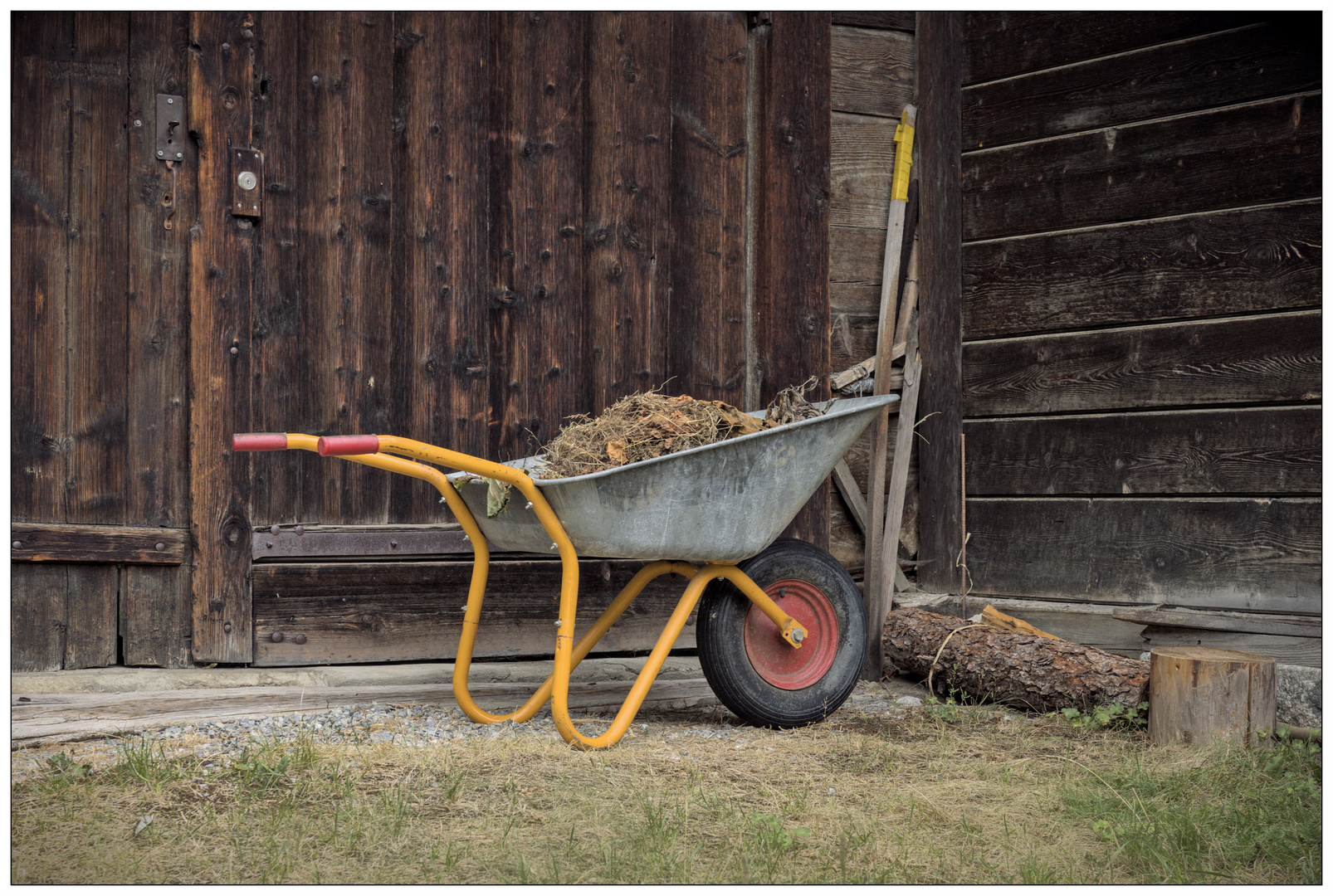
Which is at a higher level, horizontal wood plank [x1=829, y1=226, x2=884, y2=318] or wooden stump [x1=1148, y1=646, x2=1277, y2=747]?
horizontal wood plank [x1=829, y1=226, x2=884, y2=318]

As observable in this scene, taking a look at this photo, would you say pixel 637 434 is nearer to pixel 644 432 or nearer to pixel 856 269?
pixel 644 432

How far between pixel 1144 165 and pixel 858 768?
7.15ft

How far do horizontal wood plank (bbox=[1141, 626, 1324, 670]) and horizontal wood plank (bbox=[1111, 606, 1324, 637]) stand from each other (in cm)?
1

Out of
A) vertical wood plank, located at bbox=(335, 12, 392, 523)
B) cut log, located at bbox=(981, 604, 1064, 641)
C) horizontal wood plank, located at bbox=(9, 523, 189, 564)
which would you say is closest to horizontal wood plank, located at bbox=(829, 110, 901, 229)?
cut log, located at bbox=(981, 604, 1064, 641)

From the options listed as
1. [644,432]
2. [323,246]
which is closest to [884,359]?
[644,432]

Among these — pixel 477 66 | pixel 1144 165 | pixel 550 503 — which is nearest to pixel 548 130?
pixel 477 66

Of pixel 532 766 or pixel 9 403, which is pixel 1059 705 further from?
pixel 9 403

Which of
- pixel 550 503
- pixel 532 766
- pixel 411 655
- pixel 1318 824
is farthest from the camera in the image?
pixel 411 655

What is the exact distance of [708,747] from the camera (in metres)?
2.47

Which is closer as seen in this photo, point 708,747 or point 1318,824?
point 1318,824

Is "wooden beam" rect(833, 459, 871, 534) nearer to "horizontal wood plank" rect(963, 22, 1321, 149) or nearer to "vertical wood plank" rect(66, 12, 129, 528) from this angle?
"horizontal wood plank" rect(963, 22, 1321, 149)

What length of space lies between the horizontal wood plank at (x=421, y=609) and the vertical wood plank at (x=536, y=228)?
18.0 inches

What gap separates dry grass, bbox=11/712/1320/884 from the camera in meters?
1.67

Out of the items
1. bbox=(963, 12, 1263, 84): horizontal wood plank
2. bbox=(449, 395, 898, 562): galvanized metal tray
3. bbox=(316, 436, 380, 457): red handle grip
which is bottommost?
bbox=(449, 395, 898, 562): galvanized metal tray
